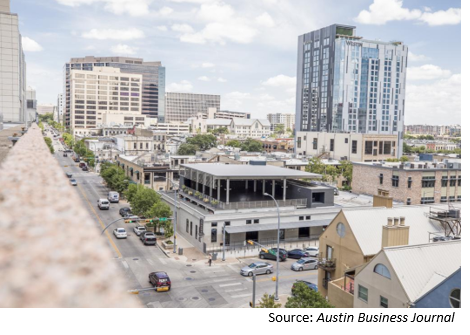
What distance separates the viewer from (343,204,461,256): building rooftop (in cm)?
1491

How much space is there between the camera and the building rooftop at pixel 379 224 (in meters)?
14.9

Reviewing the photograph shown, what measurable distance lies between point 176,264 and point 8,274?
770 inches

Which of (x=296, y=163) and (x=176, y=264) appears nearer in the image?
(x=176, y=264)


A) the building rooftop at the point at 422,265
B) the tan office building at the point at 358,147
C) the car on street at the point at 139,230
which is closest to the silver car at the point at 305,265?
the building rooftop at the point at 422,265

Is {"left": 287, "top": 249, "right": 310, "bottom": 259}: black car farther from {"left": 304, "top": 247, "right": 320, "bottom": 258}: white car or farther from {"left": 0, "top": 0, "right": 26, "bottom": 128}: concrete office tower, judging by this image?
{"left": 0, "top": 0, "right": 26, "bottom": 128}: concrete office tower

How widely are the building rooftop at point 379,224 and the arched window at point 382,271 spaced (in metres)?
3.78

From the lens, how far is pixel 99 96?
12450 cm

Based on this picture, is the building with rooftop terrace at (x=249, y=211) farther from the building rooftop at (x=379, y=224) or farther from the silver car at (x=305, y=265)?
the building rooftop at (x=379, y=224)

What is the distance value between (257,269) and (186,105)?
168499 mm
